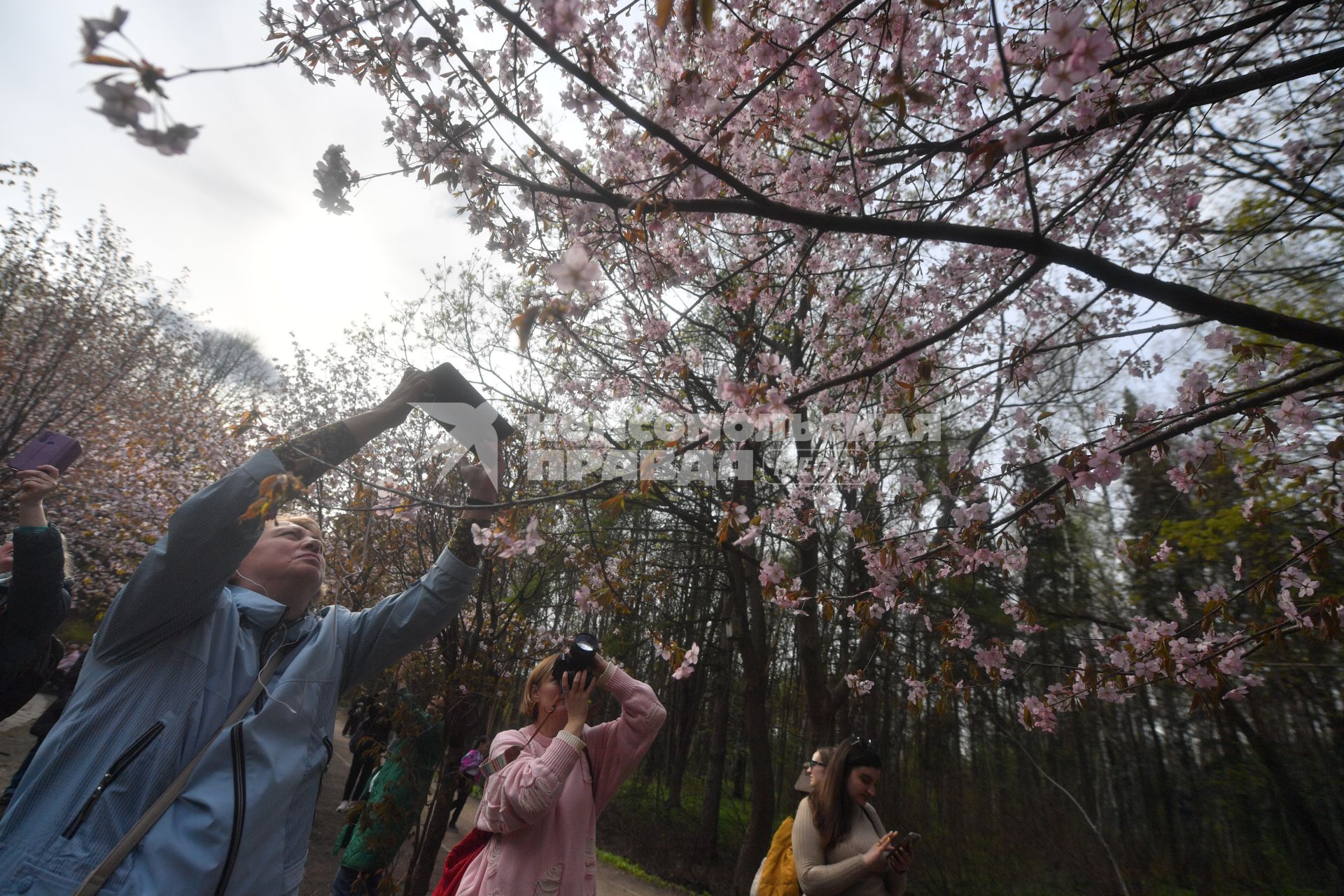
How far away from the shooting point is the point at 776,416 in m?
2.26

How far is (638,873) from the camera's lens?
8.78 m

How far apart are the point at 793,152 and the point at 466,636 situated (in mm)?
3778

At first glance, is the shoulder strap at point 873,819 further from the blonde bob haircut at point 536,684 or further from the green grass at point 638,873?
the green grass at point 638,873

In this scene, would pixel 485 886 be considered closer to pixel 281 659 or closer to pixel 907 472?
pixel 281 659

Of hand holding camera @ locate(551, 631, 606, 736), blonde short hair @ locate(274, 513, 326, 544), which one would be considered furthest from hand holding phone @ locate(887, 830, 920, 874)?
blonde short hair @ locate(274, 513, 326, 544)

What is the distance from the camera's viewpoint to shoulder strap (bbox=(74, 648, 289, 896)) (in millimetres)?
995

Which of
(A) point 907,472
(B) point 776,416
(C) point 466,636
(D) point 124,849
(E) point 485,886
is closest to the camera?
(D) point 124,849

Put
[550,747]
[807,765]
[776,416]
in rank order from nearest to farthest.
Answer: [550,747], [776,416], [807,765]

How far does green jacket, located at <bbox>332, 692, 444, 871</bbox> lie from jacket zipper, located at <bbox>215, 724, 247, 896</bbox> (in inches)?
77.1

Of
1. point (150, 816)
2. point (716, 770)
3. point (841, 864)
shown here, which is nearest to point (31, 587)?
point (150, 816)

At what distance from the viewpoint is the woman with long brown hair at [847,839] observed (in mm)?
2398

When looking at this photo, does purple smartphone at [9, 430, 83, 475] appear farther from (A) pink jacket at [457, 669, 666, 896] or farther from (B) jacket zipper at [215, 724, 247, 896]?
(A) pink jacket at [457, 669, 666, 896]

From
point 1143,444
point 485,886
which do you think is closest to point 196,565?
point 485,886

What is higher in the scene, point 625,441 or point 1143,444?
point 625,441
